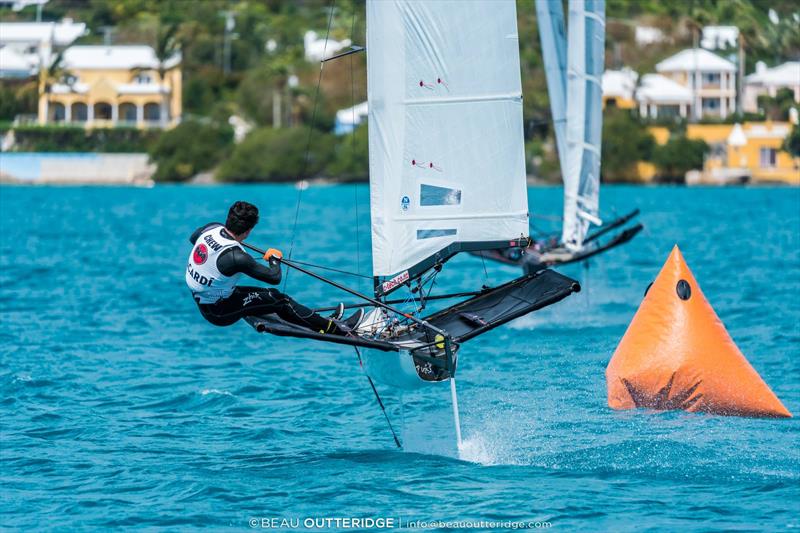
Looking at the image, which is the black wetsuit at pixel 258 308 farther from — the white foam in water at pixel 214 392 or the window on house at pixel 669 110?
the window on house at pixel 669 110

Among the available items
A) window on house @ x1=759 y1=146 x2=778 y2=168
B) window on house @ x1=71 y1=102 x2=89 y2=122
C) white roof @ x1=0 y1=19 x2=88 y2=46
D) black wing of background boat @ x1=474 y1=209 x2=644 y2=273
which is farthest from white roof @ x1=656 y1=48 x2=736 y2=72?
black wing of background boat @ x1=474 y1=209 x2=644 y2=273

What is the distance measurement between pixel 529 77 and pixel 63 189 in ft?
140

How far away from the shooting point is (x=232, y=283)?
45.3 ft

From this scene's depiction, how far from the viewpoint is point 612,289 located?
33688 mm

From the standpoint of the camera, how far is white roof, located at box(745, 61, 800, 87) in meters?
123

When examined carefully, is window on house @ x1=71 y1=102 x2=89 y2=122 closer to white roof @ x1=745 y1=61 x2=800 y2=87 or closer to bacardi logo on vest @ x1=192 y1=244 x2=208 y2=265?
white roof @ x1=745 y1=61 x2=800 y2=87

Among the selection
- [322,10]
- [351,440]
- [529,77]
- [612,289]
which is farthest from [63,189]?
[351,440]

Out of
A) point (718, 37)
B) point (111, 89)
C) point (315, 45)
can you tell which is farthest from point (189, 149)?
point (718, 37)

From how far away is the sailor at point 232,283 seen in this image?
13.6 m

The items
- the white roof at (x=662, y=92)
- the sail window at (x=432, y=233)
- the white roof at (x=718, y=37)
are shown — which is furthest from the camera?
the white roof at (x=718, y=37)

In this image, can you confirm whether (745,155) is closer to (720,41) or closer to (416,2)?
(720,41)

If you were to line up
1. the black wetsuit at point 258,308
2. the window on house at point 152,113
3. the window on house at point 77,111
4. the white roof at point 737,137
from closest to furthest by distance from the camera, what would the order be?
the black wetsuit at point 258,308
the white roof at point 737,137
the window on house at point 77,111
the window on house at point 152,113

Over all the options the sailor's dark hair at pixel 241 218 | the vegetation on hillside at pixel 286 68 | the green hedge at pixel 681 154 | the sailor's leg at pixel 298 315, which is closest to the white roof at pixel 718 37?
the vegetation on hillside at pixel 286 68

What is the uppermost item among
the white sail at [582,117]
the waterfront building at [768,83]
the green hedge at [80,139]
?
the waterfront building at [768,83]
